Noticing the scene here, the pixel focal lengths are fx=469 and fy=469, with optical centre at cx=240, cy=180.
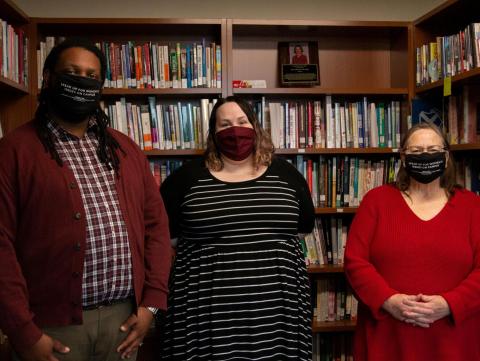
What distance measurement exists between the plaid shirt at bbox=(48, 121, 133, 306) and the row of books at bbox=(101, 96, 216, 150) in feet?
4.23

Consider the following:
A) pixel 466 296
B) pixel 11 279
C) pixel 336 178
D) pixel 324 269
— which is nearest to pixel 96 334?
pixel 11 279

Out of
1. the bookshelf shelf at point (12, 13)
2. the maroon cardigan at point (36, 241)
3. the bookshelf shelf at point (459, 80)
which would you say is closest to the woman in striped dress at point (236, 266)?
the maroon cardigan at point (36, 241)

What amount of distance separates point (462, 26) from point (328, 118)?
93 centimetres

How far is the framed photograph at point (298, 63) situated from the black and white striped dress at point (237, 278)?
1123 mm

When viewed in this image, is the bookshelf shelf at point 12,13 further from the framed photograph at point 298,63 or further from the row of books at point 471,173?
the row of books at point 471,173

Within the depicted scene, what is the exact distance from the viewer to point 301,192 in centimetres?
195

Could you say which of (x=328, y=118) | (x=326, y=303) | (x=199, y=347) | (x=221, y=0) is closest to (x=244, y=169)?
(x=199, y=347)

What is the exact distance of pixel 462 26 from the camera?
2.71 meters

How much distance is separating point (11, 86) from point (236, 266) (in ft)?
4.74

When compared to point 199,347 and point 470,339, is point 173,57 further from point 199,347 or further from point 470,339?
point 470,339

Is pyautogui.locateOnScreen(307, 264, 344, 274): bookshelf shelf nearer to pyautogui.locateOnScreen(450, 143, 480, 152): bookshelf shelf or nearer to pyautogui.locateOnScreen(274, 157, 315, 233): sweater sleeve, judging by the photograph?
pyautogui.locateOnScreen(274, 157, 315, 233): sweater sleeve

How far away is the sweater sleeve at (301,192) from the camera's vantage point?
6.34 ft

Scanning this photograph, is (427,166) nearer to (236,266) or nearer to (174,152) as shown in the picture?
(236,266)

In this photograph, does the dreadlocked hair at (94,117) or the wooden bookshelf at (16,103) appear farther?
the wooden bookshelf at (16,103)
